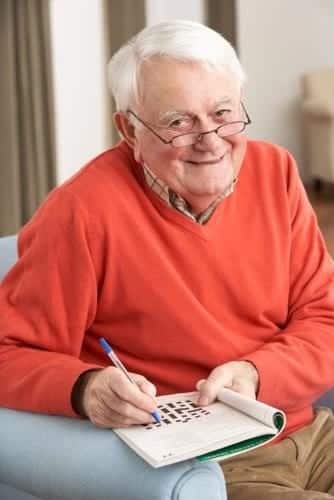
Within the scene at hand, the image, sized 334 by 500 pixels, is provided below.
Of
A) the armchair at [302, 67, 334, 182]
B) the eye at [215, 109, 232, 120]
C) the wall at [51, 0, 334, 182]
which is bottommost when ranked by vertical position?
the armchair at [302, 67, 334, 182]

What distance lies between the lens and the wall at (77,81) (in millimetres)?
5016

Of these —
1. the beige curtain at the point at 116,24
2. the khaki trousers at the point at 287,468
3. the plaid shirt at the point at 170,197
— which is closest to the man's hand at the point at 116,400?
the khaki trousers at the point at 287,468

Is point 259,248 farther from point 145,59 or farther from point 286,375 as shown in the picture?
point 145,59

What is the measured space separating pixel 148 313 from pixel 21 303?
0.23 meters

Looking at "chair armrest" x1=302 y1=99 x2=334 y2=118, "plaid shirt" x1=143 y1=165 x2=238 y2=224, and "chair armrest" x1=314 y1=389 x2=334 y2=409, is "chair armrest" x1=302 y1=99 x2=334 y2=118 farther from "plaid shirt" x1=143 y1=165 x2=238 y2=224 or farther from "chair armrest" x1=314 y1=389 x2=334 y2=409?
"plaid shirt" x1=143 y1=165 x2=238 y2=224

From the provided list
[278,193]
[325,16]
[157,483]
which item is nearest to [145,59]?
[278,193]

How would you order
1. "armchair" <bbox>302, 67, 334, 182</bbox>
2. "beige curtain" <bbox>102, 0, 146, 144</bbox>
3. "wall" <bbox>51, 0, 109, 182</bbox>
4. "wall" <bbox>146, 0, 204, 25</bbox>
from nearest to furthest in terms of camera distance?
"wall" <bbox>51, 0, 109, 182</bbox>
"beige curtain" <bbox>102, 0, 146, 144</bbox>
"wall" <bbox>146, 0, 204, 25</bbox>
"armchair" <bbox>302, 67, 334, 182</bbox>

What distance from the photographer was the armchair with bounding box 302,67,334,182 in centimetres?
668

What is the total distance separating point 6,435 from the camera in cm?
155

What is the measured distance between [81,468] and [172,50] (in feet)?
2.38

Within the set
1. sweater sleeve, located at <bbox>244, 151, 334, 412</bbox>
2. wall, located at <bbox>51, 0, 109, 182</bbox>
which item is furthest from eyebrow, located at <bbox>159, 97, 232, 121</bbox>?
wall, located at <bbox>51, 0, 109, 182</bbox>

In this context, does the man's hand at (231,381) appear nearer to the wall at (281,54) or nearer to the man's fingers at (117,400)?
the man's fingers at (117,400)

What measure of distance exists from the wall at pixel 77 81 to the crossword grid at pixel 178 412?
138 inches

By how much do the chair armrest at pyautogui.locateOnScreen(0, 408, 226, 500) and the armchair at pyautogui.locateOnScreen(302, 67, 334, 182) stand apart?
5.33 m
